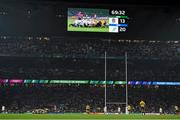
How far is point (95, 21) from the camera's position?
11906 mm

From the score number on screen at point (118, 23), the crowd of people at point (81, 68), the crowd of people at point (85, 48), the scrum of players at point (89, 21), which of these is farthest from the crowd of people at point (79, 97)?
the score number on screen at point (118, 23)

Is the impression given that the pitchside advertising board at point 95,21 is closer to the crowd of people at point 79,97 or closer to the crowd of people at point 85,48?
the crowd of people at point 79,97

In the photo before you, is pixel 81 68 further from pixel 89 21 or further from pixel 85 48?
pixel 89 21

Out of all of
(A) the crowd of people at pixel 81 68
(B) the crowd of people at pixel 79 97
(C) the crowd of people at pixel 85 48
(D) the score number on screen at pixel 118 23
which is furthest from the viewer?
(C) the crowd of people at pixel 85 48

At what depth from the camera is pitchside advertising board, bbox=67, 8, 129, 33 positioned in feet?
35.2

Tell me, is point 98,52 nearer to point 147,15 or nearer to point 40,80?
point 40,80

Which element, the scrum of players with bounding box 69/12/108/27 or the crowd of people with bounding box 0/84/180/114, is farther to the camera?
the crowd of people with bounding box 0/84/180/114

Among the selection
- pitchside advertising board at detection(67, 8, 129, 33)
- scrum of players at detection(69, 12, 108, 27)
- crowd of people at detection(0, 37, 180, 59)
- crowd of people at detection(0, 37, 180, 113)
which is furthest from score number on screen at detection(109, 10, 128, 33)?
crowd of people at detection(0, 37, 180, 59)

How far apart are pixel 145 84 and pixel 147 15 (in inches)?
681

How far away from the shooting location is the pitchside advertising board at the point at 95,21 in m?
10.7

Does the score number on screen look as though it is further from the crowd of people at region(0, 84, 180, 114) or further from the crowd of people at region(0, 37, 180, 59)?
the crowd of people at region(0, 37, 180, 59)

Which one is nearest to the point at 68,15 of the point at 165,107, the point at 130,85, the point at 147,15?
the point at 147,15

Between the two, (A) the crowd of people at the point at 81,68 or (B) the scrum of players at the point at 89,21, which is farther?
(A) the crowd of people at the point at 81,68

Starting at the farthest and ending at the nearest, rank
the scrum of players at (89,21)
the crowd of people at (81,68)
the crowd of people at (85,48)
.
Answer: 1. the crowd of people at (85,48)
2. the crowd of people at (81,68)
3. the scrum of players at (89,21)
